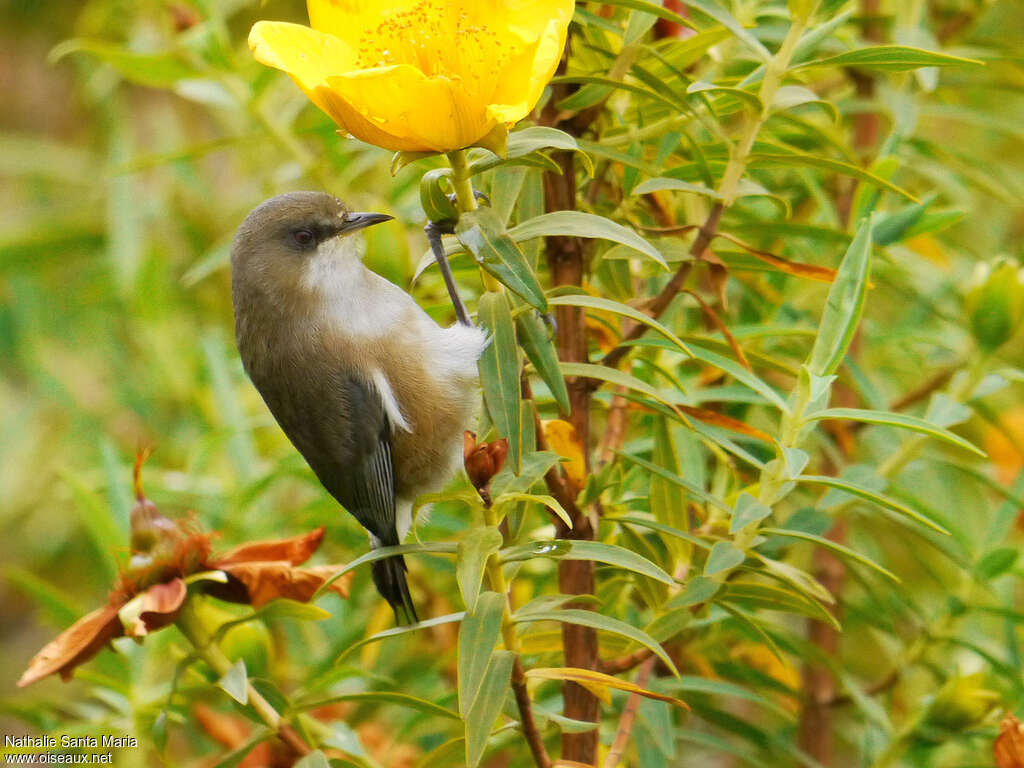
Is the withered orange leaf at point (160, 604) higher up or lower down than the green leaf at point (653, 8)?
lower down

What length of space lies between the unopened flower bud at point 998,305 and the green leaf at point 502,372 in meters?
0.63

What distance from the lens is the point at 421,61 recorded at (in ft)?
2.93

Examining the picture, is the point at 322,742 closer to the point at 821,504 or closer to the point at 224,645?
the point at 224,645

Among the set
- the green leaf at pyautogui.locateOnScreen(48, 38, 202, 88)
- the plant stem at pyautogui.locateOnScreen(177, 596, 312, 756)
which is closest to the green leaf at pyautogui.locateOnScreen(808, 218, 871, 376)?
the plant stem at pyautogui.locateOnScreen(177, 596, 312, 756)

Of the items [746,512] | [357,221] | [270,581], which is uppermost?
[357,221]

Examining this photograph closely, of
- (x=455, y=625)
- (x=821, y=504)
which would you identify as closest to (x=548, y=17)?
(x=821, y=504)

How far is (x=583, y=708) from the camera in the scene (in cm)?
107

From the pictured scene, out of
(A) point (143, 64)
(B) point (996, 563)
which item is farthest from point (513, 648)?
(A) point (143, 64)

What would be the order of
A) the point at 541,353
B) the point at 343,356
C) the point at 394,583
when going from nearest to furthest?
the point at 541,353 < the point at 394,583 < the point at 343,356

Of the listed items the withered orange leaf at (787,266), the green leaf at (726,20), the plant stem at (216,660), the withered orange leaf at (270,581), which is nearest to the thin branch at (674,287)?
the withered orange leaf at (787,266)

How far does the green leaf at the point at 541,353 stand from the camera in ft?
2.91

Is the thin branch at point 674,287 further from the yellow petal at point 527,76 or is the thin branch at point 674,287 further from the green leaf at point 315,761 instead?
the green leaf at point 315,761

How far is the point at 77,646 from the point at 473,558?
43 centimetres

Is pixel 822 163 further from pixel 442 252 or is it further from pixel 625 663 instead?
pixel 625 663
